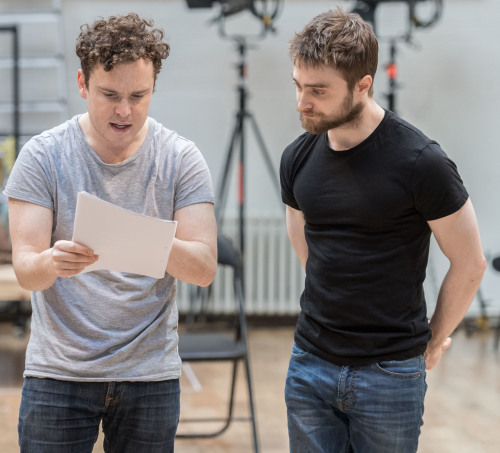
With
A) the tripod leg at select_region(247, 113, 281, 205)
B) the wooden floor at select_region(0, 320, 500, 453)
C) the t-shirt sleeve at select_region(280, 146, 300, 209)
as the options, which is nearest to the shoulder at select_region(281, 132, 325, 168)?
the t-shirt sleeve at select_region(280, 146, 300, 209)

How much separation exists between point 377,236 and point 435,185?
0.16 meters

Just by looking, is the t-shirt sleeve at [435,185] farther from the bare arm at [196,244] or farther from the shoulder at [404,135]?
the bare arm at [196,244]

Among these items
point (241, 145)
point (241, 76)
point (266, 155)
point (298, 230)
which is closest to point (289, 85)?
point (266, 155)

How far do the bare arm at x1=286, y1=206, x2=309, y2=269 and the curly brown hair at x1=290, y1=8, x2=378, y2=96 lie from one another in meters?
0.41

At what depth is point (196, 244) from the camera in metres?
1.44

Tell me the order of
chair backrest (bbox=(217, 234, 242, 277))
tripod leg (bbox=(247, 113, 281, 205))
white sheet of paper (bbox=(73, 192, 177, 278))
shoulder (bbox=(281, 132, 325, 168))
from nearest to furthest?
white sheet of paper (bbox=(73, 192, 177, 278)), shoulder (bbox=(281, 132, 325, 168)), chair backrest (bbox=(217, 234, 242, 277)), tripod leg (bbox=(247, 113, 281, 205))

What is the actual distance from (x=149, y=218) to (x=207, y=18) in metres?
4.14

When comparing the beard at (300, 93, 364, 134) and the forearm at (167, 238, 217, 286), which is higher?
the beard at (300, 93, 364, 134)

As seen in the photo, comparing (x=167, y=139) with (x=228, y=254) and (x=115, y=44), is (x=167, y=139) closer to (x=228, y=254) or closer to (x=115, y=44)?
(x=115, y=44)

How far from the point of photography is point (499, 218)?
17.6 feet

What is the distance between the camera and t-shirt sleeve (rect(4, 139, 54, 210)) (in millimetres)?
1402

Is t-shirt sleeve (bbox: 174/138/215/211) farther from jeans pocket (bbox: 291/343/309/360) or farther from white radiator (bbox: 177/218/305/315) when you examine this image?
white radiator (bbox: 177/218/305/315)

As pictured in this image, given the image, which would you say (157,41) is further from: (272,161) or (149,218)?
(272,161)

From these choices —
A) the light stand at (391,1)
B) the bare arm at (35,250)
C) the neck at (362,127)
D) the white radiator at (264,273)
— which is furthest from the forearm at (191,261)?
the white radiator at (264,273)
